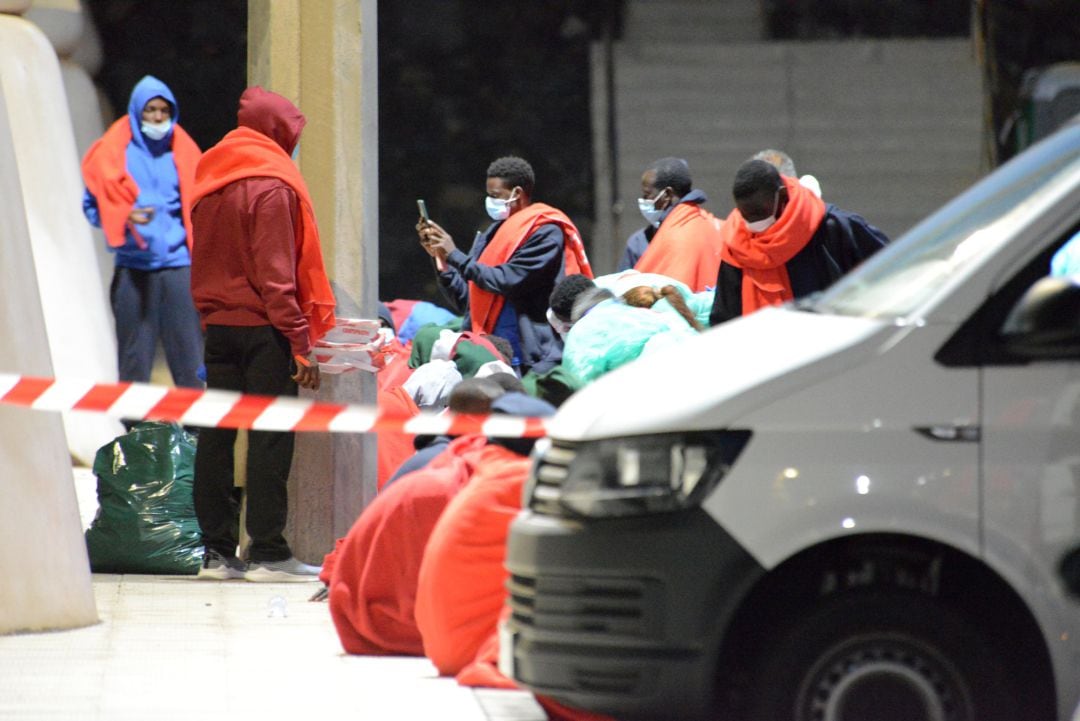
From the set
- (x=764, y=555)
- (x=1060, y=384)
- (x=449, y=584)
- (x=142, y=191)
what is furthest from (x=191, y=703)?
(x=142, y=191)

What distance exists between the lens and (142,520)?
8.48m

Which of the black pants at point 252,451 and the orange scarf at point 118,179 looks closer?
the black pants at point 252,451

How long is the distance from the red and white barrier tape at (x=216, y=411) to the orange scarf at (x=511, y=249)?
284 cm

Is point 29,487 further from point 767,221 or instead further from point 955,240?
point 955,240

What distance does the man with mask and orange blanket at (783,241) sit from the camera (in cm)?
791

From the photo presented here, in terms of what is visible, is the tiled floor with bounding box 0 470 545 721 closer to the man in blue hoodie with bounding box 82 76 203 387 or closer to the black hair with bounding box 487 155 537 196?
the black hair with bounding box 487 155 537 196

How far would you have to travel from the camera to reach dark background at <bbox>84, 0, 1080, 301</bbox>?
53.0ft

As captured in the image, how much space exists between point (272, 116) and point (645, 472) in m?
4.10

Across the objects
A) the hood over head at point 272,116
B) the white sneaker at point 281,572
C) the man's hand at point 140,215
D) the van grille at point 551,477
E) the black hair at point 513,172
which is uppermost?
the hood over head at point 272,116

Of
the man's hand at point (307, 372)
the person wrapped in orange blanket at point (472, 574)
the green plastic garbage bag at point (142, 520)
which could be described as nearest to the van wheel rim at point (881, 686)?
the person wrapped in orange blanket at point (472, 574)

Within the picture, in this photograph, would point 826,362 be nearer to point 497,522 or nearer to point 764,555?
point 764,555

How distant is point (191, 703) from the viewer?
234 inches

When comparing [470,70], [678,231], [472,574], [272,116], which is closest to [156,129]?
[678,231]

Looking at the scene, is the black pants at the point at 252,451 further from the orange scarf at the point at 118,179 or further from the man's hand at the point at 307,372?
the orange scarf at the point at 118,179
